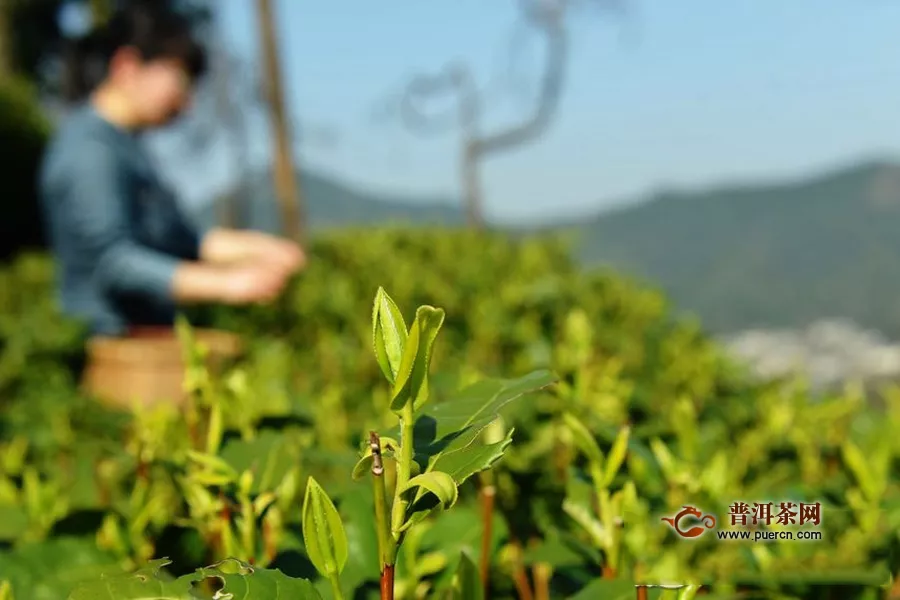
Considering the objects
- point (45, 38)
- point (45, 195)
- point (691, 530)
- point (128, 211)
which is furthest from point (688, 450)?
point (45, 38)

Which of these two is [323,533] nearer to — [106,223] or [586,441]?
[586,441]

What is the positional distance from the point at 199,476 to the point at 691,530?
1.97ft

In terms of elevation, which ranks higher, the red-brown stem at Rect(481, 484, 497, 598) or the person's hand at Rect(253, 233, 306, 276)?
the person's hand at Rect(253, 233, 306, 276)

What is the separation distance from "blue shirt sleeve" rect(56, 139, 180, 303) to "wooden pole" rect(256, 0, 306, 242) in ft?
13.3

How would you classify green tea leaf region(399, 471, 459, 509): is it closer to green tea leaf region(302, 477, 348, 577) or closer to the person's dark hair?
green tea leaf region(302, 477, 348, 577)

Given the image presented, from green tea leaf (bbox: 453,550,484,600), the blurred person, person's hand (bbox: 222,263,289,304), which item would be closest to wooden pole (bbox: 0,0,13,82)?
the blurred person

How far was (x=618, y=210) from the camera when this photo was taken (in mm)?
56281

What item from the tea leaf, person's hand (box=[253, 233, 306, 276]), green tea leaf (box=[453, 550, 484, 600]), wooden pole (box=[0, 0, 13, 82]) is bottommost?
green tea leaf (box=[453, 550, 484, 600])

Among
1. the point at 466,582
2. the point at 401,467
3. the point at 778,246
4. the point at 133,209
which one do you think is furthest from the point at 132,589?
the point at 778,246

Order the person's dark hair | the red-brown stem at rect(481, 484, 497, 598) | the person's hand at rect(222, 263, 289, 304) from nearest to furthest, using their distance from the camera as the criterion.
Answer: the red-brown stem at rect(481, 484, 497, 598) → the person's hand at rect(222, 263, 289, 304) → the person's dark hair

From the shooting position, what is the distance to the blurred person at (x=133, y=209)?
3969 millimetres

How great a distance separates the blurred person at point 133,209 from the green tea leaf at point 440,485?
3.22 m

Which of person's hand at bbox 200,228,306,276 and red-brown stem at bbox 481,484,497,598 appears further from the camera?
person's hand at bbox 200,228,306,276

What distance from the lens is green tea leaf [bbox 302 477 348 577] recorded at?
691mm
